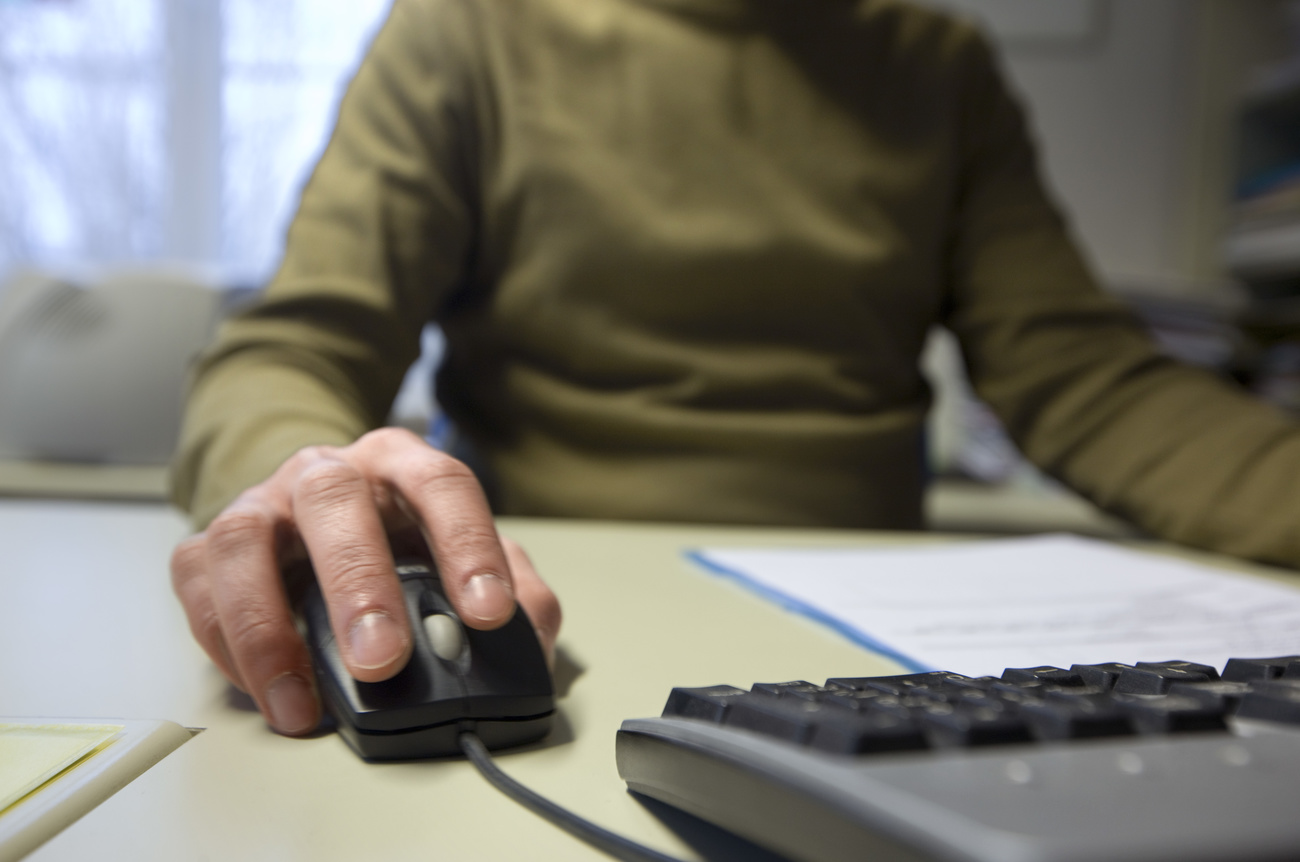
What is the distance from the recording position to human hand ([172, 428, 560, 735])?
0.28 metres

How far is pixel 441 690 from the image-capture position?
0.86 feet

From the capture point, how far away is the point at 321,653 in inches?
11.3

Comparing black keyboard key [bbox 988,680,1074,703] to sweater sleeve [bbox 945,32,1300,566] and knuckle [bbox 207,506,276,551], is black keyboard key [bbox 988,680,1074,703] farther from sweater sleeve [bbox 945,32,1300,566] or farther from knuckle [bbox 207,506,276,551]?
sweater sleeve [bbox 945,32,1300,566]

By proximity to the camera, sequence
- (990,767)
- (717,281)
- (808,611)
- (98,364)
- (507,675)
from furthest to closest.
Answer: (98,364)
(717,281)
(808,611)
(507,675)
(990,767)

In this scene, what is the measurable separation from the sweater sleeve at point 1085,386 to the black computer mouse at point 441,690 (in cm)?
55

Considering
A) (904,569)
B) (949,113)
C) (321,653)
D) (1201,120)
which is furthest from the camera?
(1201,120)

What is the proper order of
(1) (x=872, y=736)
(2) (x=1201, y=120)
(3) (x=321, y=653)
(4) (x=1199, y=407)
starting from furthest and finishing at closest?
(2) (x=1201, y=120) → (4) (x=1199, y=407) → (3) (x=321, y=653) → (1) (x=872, y=736)

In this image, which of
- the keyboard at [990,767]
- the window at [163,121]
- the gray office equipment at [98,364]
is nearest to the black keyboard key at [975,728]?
the keyboard at [990,767]

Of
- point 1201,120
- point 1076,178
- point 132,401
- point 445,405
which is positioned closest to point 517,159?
point 445,405

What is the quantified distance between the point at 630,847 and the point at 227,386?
0.46 metres

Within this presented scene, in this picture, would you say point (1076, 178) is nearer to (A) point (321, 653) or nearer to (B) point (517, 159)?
(B) point (517, 159)

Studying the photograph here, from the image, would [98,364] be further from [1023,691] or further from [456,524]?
[1023,691]

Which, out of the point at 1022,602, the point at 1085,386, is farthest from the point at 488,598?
the point at 1085,386

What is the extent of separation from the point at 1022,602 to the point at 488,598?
0.88 feet
